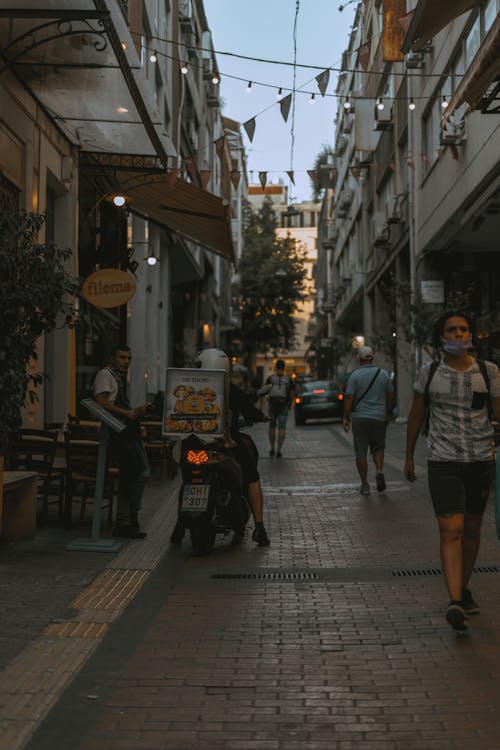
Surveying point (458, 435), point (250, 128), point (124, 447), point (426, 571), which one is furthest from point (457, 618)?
point (250, 128)

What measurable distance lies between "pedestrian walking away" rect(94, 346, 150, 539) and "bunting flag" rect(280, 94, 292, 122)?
681 cm

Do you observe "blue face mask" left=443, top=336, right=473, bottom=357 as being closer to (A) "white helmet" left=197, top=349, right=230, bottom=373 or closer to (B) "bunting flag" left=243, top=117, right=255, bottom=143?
(A) "white helmet" left=197, top=349, right=230, bottom=373

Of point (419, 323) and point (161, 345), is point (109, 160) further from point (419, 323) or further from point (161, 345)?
point (161, 345)

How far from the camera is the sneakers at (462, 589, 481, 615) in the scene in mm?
→ 5992

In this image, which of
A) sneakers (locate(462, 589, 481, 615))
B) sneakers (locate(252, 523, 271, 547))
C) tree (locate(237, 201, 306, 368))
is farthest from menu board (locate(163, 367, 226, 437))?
tree (locate(237, 201, 306, 368))

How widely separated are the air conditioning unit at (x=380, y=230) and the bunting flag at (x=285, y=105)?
18.1 m

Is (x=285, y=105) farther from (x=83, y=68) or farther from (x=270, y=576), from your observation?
(x=270, y=576)

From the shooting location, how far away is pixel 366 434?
41.8 ft

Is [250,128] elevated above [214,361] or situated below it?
above

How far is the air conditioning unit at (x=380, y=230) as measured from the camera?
3267cm

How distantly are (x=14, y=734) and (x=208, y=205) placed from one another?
15.1m

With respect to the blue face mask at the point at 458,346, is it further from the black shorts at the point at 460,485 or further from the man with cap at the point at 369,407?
the man with cap at the point at 369,407

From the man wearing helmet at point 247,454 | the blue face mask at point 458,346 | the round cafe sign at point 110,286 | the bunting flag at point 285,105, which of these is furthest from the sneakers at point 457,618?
the bunting flag at point 285,105

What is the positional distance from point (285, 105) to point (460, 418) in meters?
9.85
